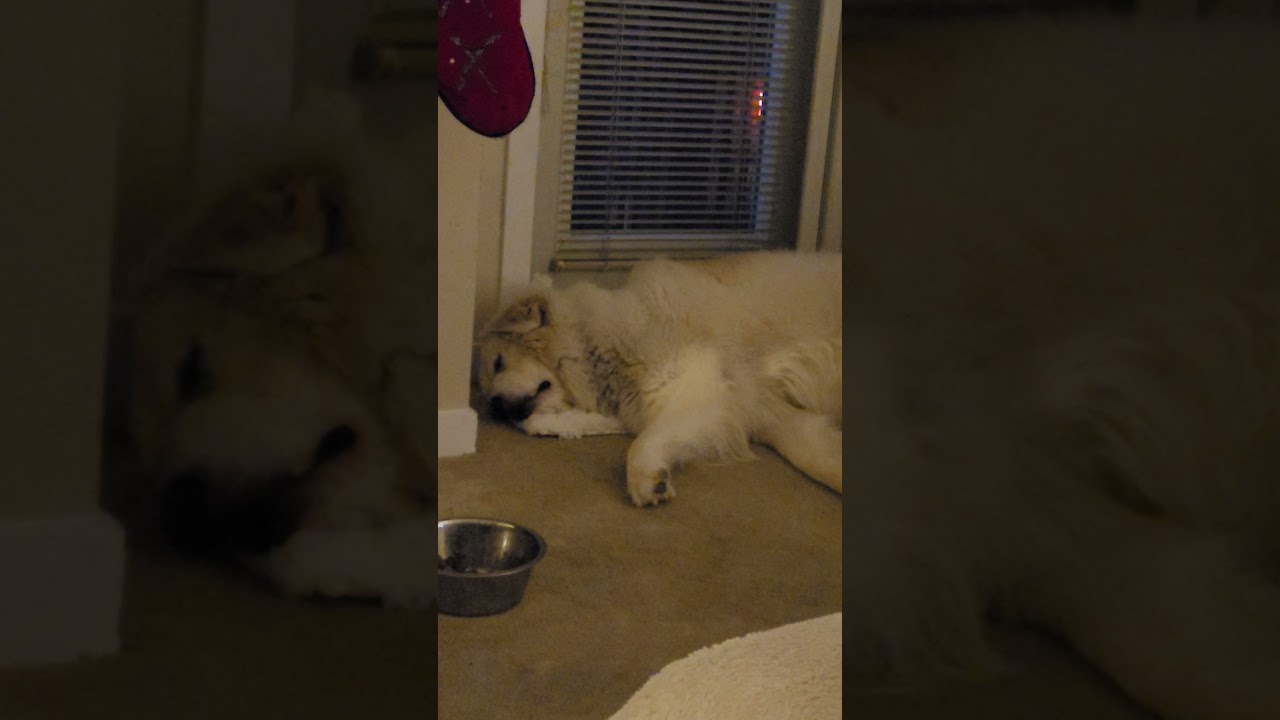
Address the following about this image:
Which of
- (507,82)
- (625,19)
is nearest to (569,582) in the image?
(507,82)

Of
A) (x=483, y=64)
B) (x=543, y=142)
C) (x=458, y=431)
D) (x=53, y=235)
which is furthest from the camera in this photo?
(x=543, y=142)

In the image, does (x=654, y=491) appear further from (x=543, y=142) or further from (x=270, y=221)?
(x=270, y=221)

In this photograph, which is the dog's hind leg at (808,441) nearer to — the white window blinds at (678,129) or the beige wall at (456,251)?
the beige wall at (456,251)

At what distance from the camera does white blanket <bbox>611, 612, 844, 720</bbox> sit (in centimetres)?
142

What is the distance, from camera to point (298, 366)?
394 mm

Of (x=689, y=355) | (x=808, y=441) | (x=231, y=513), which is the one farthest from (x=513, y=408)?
(x=231, y=513)

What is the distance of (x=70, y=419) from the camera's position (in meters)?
0.39

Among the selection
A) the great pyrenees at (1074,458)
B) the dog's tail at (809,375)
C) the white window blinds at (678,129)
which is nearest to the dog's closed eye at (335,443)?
the great pyrenees at (1074,458)

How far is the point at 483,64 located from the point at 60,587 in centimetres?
145

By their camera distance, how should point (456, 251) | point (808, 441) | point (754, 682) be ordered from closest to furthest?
point (754, 682)
point (456, 251)
point (808, 441)

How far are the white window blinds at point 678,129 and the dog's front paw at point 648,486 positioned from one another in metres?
1.08

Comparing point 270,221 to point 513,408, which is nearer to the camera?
point 270,221

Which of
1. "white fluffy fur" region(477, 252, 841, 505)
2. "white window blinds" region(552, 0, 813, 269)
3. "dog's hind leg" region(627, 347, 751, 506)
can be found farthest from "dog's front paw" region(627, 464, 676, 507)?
"white window blinds" region(552, 0, 813, 269)

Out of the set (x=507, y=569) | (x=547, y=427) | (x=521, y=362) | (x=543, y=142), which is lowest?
(x=507, y=569)
